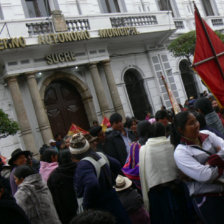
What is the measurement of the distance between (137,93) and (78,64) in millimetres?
3898

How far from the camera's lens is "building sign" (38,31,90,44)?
10273mm

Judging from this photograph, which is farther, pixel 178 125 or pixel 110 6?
pixel 110 6

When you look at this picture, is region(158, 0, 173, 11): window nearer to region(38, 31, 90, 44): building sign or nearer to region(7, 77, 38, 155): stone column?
region(38, 31, 90, 44): building sign

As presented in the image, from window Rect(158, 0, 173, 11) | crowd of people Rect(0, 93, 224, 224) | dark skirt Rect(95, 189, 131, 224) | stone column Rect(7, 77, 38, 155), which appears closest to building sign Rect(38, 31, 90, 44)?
stone column Rect(7, 77, 38, 155)

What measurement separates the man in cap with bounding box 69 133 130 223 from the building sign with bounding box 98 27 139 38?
9.38m

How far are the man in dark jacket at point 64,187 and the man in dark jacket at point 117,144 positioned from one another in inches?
53.7

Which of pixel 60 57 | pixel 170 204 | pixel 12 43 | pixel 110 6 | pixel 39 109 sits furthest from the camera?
pixel 110 6

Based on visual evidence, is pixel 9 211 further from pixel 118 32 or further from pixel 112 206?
pixel 118 32

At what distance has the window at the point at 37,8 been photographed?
40.1ft

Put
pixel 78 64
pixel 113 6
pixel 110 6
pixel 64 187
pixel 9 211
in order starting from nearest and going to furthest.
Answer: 1. pixel 9 211
2. pixel 64 187
3. pixel 78 64
4. pixel 110 6
5. pixel 113 6

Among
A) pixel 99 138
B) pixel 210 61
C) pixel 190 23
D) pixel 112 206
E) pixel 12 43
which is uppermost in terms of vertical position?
pixel 190 23

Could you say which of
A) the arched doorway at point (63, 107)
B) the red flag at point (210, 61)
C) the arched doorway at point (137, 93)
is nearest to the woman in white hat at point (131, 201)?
the red flag at point (210, 61)

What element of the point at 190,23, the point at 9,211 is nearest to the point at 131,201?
the point at 9,211

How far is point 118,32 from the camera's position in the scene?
1194 centimetres
